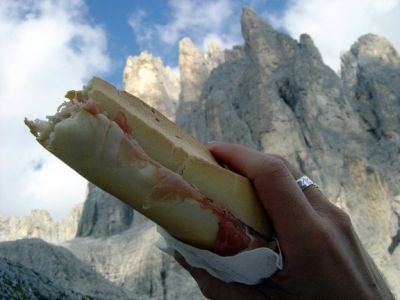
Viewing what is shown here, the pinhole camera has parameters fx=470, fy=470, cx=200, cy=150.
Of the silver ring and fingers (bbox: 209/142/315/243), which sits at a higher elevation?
the silver ring

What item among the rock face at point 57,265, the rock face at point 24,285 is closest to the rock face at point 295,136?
the rock face at point 57,265

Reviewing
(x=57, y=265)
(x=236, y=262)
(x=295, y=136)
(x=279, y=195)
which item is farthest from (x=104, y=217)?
(x=279, y=195)

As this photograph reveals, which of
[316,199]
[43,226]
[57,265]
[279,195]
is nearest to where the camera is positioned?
[279,195]

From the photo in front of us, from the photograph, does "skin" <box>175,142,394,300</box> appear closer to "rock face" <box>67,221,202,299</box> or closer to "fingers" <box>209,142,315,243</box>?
"fingers" <box>209,142,315,243</box>

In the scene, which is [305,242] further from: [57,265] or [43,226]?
[43,226]

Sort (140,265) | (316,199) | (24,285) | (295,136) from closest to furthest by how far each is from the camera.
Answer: (316,199) < (24,285) < (140,265) < (295,136)

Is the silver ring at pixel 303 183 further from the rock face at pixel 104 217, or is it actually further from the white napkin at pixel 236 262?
the rock face at pixel 104 217

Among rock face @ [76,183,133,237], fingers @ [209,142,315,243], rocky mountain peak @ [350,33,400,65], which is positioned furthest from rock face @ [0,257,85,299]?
rocky mountain peak @ [350,33,400,65]
